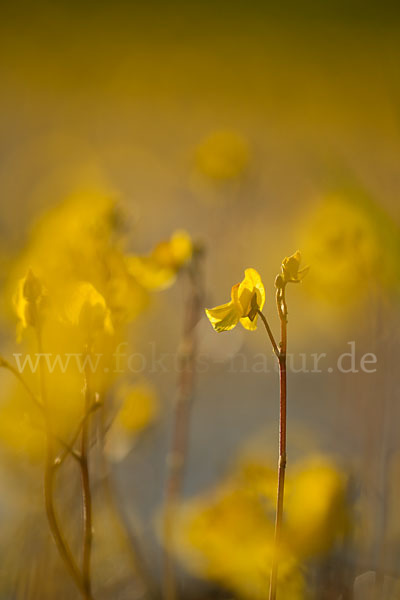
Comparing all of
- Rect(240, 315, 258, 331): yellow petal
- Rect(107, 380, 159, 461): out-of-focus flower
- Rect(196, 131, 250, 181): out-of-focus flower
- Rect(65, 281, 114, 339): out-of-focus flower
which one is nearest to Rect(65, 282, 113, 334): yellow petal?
Rect(65, 281, 114, 339): out-of-focus flower

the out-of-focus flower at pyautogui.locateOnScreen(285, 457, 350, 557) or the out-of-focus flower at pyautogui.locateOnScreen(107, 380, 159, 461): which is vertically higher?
the out-of-focus flower at pyautogui.locateOnScreen(107, 380, 159, 461)

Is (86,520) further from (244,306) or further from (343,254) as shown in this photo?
(343,254)

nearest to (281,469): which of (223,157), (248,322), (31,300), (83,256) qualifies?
(248,322)

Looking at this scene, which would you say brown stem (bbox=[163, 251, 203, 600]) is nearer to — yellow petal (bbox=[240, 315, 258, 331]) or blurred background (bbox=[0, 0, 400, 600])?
blurred background (bbox=[0, 0, 400, 600])

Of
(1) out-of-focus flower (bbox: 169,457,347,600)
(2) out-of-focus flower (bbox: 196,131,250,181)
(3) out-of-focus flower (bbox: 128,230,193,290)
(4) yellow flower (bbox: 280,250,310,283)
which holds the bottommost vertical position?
(1) out-of-focus flower (bbox: 169,457,347,600)

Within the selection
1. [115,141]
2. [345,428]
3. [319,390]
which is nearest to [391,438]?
[345,428]

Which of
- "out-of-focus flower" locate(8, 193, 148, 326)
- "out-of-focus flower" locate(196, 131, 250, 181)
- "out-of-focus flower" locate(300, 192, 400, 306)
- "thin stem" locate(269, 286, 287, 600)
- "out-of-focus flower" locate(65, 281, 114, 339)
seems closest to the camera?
"thin stem" locate(269, 286, 287, 600)

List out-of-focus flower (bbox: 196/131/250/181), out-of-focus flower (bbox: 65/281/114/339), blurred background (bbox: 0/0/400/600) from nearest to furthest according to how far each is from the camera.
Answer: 1. out-of-focus flower (bbox: 65/281/114/339)
2. blurred background (bbox: 0/0/400/600)
3. out-of-focus flower (bbox: 196/131/250/181)

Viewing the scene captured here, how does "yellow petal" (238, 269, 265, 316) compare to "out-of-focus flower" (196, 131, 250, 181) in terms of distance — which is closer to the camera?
"yellow petal" (238, 269, 265, 316)
